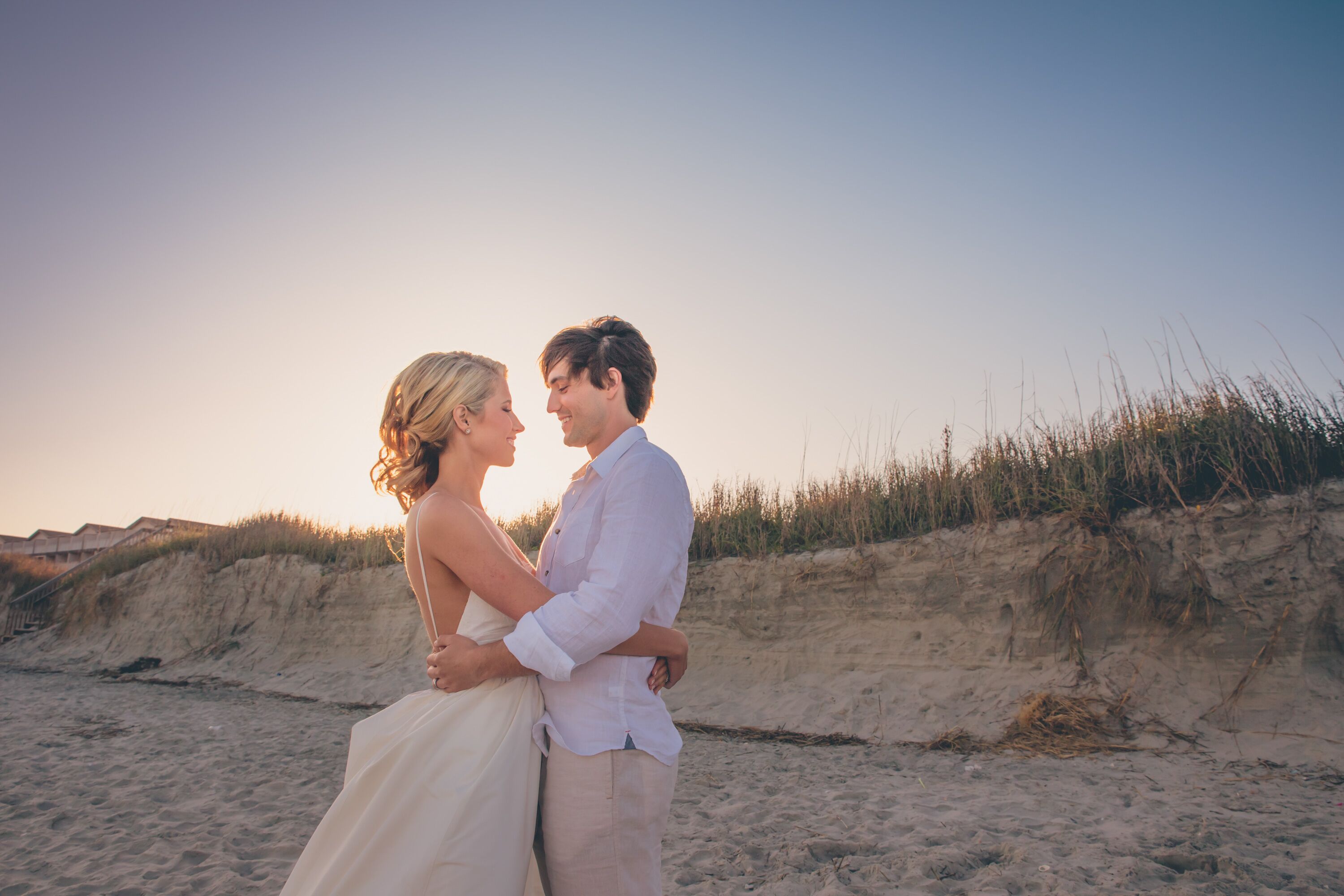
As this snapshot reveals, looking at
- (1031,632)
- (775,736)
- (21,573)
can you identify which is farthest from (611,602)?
(21,573)

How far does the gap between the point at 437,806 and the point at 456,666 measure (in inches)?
11.2

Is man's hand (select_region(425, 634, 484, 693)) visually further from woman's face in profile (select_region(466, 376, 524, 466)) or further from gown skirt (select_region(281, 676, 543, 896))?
woman's face in profile (select_region(466, 376, 524, 466))

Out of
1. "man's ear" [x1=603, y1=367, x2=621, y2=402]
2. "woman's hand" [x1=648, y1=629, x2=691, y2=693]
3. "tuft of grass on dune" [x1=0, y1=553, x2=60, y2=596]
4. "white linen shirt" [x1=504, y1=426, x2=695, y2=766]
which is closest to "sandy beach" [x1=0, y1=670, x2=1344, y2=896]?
"woman's hand" [x1=648, y1=629, x2=691, y2=693]

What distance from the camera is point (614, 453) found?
1.74 m

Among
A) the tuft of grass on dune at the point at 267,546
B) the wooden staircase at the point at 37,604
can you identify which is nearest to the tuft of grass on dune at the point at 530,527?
the tuft of grass on dune at the point at 267,546

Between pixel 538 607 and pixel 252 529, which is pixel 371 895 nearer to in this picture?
pixel 538 607

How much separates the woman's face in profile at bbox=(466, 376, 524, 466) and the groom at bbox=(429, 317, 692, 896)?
1.27 ft

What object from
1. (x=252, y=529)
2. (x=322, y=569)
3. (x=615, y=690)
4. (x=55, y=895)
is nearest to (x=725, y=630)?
(x=55, y=895)

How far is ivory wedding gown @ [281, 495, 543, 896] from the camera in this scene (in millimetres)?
1438

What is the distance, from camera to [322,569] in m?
12.9

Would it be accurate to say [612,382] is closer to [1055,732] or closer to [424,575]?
[424,575]

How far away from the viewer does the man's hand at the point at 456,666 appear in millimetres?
1600

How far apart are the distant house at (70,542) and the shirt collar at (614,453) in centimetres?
2230

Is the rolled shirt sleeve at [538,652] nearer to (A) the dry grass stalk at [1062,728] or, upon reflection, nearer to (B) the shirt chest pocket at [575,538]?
(B) the shirt chest pocket at [575,538]
